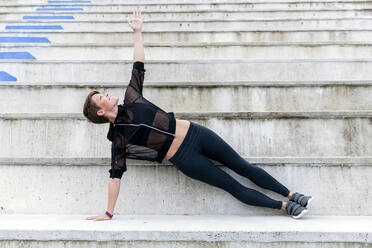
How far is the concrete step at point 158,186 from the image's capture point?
242 cm

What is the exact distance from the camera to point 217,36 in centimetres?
493

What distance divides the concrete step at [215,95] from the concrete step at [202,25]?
234 cm

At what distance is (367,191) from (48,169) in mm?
2416

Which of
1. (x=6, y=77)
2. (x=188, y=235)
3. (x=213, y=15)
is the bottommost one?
(x=188, y=235)

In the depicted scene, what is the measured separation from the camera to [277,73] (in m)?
3.59

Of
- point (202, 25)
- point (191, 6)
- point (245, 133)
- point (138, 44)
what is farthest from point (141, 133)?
point (191, 6)

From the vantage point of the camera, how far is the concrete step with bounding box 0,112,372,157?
8.91ft

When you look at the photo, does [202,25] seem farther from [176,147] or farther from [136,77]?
[176,147]

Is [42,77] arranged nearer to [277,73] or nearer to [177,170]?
[177,170]

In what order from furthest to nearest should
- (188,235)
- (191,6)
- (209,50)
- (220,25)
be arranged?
(191,6) < (220,25) < (209,50) < (188,235)

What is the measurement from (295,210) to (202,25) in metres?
4.03

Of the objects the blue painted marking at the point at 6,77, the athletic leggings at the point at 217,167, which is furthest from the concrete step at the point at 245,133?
the blue painted marking at the point at 6,77

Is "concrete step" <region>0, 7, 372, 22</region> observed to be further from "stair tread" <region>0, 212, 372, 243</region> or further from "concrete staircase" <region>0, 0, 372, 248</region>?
"stair tread" <region>0, 212, 372, 243</region>

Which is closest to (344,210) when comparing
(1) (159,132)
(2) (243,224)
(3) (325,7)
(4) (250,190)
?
(4) (250,190)
